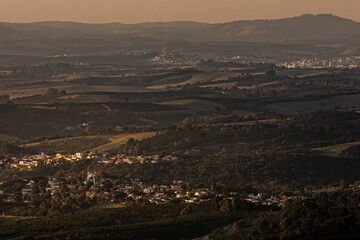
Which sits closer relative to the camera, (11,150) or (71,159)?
(71,159)

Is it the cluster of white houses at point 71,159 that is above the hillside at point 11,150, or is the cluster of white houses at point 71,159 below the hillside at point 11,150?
above

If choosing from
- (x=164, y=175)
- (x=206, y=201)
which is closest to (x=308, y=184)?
(x=164, y=175)

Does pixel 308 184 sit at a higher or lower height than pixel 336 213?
lower

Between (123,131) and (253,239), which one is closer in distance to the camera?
(253,239)

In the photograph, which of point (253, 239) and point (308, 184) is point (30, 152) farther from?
point (253, 239)

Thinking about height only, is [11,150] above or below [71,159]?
below

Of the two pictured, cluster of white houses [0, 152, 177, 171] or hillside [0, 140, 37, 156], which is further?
hillside [0, 140, 37, 156]

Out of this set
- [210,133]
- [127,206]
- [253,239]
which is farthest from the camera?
[210,133]

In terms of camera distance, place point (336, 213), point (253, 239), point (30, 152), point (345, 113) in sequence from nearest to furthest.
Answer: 1. point (253, 239)
2. point (336, 213)
3. point (30, 152)
4. point (345, 113)

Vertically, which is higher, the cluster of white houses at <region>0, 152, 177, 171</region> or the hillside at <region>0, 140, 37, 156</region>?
the cluster of white houses at <region>0, 152, 177, 171</region>

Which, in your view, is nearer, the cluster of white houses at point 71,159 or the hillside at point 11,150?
the cluster of white houses at point 71,159
